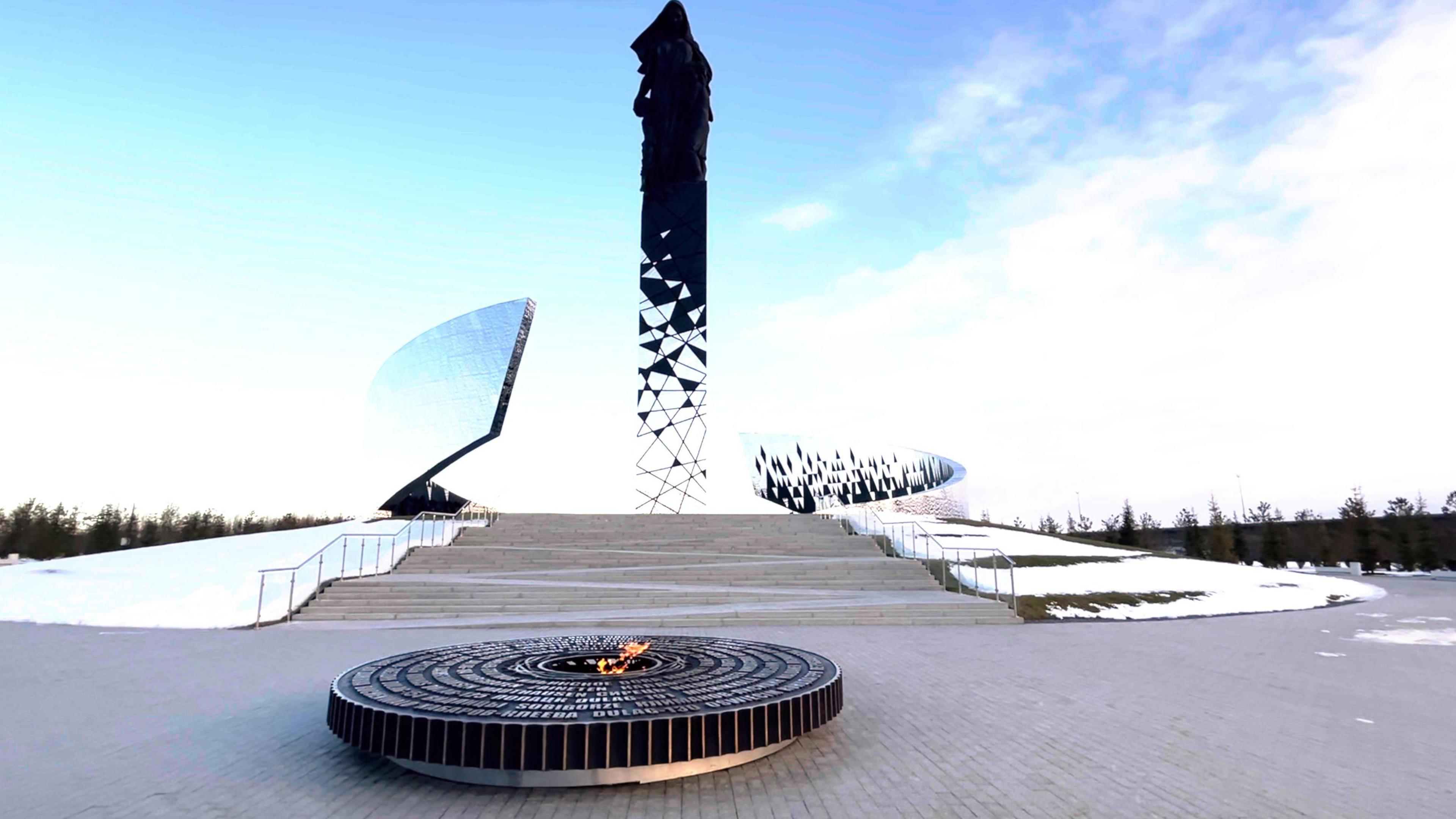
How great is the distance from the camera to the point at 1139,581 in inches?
593

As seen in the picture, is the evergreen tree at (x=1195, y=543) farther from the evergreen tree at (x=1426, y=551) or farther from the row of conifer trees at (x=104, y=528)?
the row of conifer trees at (x=104, y=528)

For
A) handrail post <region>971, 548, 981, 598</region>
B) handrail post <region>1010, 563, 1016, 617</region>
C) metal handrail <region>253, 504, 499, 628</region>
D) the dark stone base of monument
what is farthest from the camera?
the dark stone base of monument

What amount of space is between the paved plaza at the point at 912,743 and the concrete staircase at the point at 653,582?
2753 mm

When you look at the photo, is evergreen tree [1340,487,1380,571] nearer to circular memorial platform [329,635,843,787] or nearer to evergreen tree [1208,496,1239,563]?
evergreen tree [1208,496,1239,563]

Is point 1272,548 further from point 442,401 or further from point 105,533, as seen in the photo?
point 105,533

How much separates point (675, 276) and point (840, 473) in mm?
26305

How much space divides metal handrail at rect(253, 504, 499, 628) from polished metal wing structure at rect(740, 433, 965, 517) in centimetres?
3118

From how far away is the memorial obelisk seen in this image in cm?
2944

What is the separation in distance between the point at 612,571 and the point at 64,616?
31.4 feet

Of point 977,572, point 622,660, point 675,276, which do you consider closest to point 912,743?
point 622,660

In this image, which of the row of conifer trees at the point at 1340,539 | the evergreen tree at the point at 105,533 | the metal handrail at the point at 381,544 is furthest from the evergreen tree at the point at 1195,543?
the evergreen tree at the point at 105,533

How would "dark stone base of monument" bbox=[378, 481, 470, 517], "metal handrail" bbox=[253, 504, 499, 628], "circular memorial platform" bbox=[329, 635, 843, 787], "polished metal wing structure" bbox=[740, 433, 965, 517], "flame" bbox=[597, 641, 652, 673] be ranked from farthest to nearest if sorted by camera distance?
"polished metal wing structure" bbox=[740, 433, 965, 517]
"dark stone base of monument" bbox=[378, 481, 470, 517]
"metal handrail" bbox=[253, 504, 499, 628]
"flame" bbox=[597, 641, 652, 673]
"circular memorial platform" bbox=[329, 635, 843, 787]

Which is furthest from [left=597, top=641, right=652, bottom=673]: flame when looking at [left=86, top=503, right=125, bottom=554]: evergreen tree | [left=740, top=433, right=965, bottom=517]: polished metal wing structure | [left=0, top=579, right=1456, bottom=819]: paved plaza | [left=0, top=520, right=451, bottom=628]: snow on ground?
[left=740, top=433, right=965, bottom=517]: polished metal wing structure

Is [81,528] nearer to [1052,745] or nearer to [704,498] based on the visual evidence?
[704,498]
